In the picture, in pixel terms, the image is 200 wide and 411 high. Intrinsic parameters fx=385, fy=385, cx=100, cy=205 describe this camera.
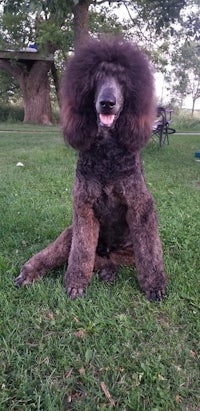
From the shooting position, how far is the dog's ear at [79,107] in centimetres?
209

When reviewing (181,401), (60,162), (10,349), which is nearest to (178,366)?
(181,401)

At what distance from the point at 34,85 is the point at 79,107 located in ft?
57.7

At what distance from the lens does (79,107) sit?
6.98 ft

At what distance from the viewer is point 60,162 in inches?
274

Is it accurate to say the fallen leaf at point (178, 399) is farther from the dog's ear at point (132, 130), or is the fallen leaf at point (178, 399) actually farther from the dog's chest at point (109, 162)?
the dog's ear at point (132, 130)

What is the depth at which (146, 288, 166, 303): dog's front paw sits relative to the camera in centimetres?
231

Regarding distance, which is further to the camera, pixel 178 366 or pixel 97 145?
pixel 97 145

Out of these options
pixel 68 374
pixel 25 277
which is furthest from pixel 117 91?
pixel 68 374

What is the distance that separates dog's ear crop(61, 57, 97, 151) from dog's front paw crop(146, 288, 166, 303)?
95 cm

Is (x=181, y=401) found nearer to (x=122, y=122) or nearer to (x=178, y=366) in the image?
(x=178, y=366)

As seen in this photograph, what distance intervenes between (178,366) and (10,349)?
81cm

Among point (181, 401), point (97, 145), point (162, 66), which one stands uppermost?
point (162, 66)

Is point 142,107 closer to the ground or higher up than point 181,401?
higher up

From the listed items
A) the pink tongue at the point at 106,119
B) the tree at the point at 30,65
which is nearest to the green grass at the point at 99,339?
the pink tongue at the point at 106,119
